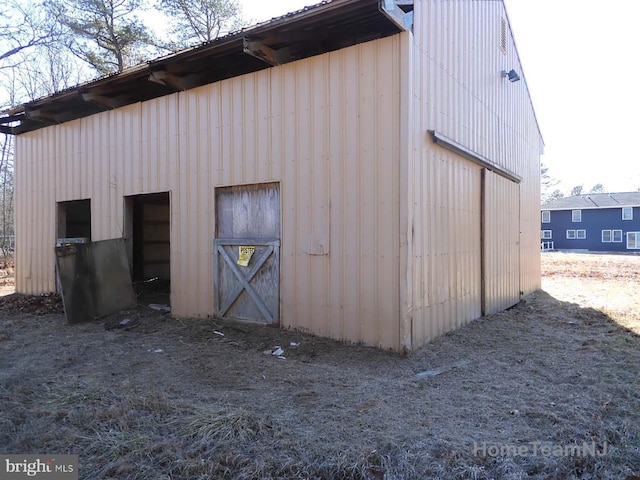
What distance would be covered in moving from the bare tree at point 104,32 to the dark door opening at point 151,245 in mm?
6677

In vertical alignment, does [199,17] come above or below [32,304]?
above

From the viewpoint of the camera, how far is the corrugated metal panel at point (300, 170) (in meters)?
5.34

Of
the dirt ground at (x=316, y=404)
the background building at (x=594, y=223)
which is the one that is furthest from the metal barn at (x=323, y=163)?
the background building at (x=594, y=223)

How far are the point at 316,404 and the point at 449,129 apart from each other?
14.9ft

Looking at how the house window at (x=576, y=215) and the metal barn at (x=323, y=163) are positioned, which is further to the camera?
the house window at (x=576, y=215)

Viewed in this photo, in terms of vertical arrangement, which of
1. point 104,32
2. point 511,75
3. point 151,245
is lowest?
point 151,245

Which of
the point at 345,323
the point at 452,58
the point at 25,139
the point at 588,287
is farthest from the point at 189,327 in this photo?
the point at 588,287

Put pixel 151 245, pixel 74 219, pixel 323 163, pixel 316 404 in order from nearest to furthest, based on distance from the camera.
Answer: pixel 316 404
pixel 323 163
pixel 74 219
pixel 151 245

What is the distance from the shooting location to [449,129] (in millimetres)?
6434

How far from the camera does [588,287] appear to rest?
12422mm

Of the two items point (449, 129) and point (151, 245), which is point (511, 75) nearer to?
point (449, 129)

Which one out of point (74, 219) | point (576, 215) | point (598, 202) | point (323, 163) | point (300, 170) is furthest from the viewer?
point (576, 215)

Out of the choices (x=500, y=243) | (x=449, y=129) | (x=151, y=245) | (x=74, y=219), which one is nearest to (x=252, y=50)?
(x=449, y=129)

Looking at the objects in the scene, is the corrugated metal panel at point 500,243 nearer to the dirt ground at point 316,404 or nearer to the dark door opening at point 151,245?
the dirt ground at point 316,404
